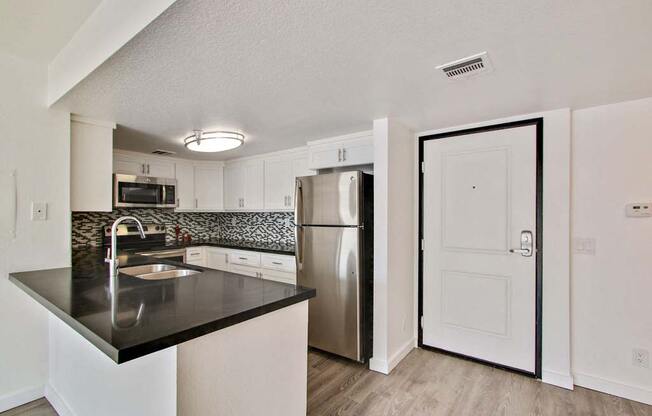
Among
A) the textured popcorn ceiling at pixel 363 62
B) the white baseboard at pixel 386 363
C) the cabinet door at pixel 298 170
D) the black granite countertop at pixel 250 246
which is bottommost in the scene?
the white baseboard at pixel 386 363

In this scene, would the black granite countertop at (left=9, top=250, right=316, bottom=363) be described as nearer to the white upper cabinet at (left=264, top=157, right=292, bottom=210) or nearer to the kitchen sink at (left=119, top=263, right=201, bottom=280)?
the kitchen sink at (left=119, top=263, right=201, bottom=280)

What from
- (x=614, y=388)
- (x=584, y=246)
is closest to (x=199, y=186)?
(x=584, y=246)

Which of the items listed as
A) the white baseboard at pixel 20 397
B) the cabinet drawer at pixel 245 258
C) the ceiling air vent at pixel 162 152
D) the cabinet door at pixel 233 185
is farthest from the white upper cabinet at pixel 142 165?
the white baseboard at pixel 20 397

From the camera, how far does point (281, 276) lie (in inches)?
141

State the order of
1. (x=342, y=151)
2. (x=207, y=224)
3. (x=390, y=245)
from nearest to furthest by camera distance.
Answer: (x=390, y=245), (x=342, y=151), (x=207, y=224)

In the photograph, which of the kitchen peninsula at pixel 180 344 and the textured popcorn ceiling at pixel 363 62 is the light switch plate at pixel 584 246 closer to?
the textured popcorn ceiling at pixel 363 62

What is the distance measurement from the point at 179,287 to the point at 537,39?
212cm

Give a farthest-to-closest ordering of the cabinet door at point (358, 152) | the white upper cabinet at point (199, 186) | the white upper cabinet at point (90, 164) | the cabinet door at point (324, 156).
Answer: the white upper cabinet at point (199, 186), the cabinet door at point (324, 156), the cabinet door at point (358, 152), the white upper cabinet at point (90, 164)

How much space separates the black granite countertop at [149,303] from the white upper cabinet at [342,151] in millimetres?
1693

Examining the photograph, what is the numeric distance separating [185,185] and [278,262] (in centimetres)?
189

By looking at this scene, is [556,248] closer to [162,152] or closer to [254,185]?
[254,185]

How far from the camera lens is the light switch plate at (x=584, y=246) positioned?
94.3 inches

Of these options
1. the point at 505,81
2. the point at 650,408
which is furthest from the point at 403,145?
the point at 650,408

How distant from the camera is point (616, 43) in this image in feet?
4.87
